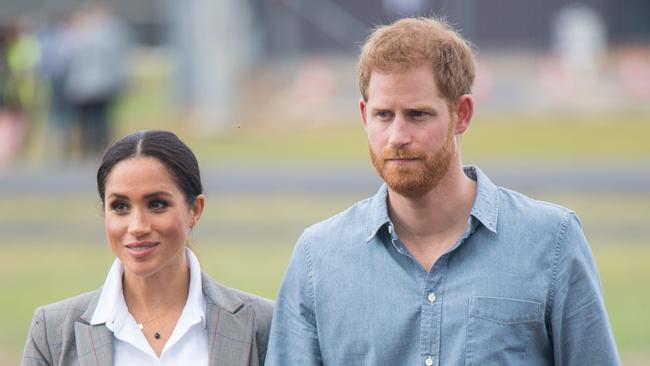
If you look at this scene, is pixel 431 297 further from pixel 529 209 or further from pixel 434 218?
pixel 529 209

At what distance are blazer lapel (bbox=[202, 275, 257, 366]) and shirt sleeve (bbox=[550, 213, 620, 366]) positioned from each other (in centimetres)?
94

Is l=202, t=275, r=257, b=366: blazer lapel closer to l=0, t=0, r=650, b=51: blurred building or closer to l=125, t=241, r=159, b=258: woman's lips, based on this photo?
l=125, t=241, r=159, b=258: woman's lips

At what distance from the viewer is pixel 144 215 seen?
399 cm

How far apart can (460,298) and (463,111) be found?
535 millimetres

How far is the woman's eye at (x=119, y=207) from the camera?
13.2ft

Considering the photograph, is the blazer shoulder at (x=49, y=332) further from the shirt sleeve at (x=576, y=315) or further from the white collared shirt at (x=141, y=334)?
the shirt sleeve at (x=576, y=315)

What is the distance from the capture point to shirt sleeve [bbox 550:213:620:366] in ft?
12.3

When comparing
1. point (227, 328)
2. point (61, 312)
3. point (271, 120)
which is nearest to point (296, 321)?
point (227, 328)

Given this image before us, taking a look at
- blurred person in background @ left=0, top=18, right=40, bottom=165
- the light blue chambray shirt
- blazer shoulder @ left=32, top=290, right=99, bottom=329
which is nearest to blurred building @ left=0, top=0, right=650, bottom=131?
blurred person in background @ left=0, top=18, right=40, bottom=165

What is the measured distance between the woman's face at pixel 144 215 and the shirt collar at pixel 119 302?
91 millimetres

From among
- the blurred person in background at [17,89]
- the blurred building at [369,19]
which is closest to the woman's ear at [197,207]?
the blurred person in background at [17,89]

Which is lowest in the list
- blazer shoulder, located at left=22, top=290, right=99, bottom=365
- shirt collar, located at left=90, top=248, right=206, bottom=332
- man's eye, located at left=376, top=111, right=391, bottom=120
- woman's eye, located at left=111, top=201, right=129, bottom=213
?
blazer shoulder, located at left=22, top=290, right=99, bottom=365

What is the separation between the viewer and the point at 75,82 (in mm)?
19906

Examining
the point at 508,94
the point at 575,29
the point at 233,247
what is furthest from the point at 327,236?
the point at 575,29
